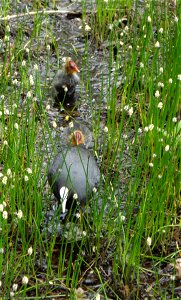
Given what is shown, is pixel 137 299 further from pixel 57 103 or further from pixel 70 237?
pixel 57 103

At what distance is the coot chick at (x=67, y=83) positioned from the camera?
655cm

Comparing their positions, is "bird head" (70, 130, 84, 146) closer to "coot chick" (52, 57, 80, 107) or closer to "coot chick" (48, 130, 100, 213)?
"coot chick" (48, 130, 100, 213)

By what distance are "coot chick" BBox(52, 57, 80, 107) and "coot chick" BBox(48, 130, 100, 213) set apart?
146cm

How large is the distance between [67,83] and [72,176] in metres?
1.76

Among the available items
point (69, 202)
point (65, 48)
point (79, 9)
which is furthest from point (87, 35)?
point (69, 202)

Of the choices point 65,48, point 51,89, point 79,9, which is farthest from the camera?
point 79,9

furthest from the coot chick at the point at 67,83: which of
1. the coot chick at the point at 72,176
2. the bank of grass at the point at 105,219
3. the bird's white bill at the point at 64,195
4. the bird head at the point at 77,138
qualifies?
the bird's white bill at the point at 64,195

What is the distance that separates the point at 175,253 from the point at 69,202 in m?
0.77

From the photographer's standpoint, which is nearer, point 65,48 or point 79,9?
point 65,48

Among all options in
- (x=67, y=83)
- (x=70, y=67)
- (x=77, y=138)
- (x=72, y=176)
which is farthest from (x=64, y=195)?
(x=70, y=67)

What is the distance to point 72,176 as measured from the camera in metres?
4.91

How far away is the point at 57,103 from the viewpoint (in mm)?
6645

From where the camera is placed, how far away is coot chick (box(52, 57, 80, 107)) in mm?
6551

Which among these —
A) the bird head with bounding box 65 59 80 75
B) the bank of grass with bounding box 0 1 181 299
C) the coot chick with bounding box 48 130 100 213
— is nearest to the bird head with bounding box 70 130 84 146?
the bank of grass with bounding box 0 1 181 299
